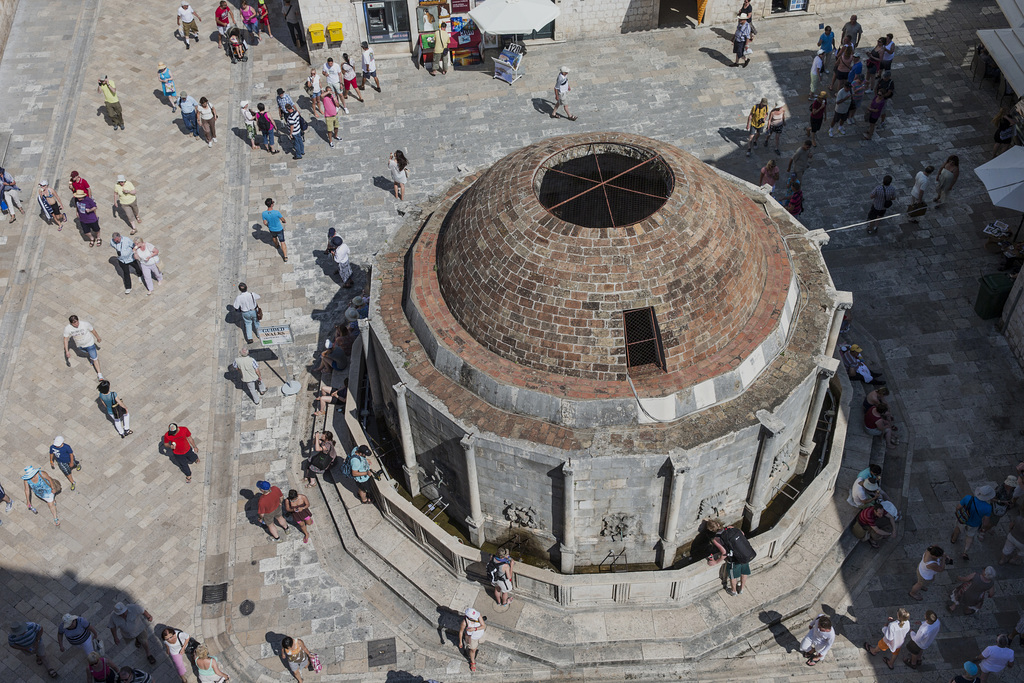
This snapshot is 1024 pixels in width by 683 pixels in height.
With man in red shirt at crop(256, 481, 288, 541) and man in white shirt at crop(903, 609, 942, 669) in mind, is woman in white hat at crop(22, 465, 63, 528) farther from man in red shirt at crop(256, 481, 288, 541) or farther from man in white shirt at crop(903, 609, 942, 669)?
man in white shirt at crop(903, 609, 942, 669)

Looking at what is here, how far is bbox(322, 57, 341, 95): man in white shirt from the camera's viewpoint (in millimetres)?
35031

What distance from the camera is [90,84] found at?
36.3 metres

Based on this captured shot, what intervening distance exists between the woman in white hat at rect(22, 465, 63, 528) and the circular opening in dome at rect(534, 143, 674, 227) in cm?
1441

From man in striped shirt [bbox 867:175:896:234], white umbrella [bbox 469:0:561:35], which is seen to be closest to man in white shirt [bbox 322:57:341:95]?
white umbrella [bbox 469:0:561:35]

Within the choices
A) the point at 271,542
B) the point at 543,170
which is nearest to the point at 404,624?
the point at 271,542

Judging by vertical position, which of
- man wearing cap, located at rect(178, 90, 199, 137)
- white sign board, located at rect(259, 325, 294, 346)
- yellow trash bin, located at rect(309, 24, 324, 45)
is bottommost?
white sign board, located at rect(259, 325, 294, 346)

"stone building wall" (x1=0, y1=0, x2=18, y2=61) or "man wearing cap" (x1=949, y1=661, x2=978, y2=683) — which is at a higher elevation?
"stone building wall" (x1=0, y1=0, x2=18, y2=61)

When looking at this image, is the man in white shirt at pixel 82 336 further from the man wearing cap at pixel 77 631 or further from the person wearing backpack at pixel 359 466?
the person wearing backpack at pixel 359 466

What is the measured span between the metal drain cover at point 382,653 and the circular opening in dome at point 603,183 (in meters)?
10.9

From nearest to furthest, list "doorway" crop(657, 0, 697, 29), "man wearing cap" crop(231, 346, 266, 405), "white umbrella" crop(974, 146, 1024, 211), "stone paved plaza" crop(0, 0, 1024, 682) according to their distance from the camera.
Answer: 1. "stone paved plaza" crop(0, 0, 1024, 682)
2. "man wearing cap" crop(231, 346, 266, 405)
3. "white umbrella" crop(974, 146, 1024, 211)
4. "doorway" crop(657, 0, 697, 29)

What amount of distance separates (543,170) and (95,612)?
49.6 ft

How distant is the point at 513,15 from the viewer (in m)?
34.9

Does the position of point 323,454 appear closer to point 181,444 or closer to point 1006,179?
point 181,444

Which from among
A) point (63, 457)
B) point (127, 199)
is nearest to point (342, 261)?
point (127, 199)
